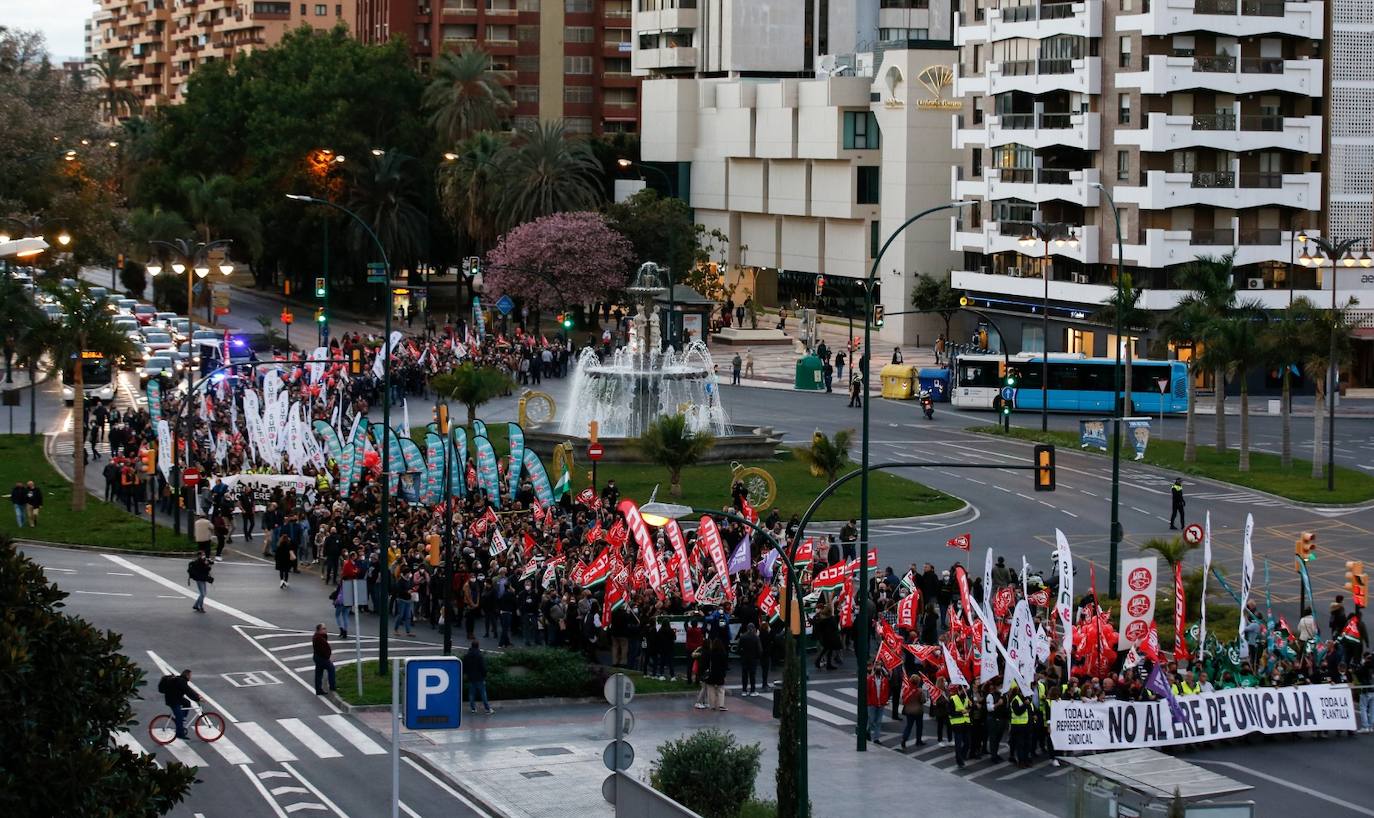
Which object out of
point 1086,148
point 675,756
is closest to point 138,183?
point 1086,148

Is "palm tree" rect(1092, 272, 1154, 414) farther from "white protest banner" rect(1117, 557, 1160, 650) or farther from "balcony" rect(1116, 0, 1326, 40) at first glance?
"white protest banner" rect(1117, 557, 1160, 650)

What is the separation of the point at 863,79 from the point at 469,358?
37.9 metres

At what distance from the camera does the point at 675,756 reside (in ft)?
86.3

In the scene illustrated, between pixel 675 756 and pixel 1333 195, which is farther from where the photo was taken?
pixel 1333 195

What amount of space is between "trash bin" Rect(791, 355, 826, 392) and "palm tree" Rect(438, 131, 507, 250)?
25.8 meters

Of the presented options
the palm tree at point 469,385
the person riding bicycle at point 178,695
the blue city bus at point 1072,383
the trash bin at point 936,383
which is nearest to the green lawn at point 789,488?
the palm tree at point 469,385

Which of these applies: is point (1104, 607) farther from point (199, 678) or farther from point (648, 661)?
point (199, 678)

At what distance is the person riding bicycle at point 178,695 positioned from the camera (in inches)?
1208

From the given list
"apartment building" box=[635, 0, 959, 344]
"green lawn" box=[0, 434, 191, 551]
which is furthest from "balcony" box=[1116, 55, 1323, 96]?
"green lawn" box=[0, 434, 191, 551]

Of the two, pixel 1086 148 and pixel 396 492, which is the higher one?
pixel 1086 148

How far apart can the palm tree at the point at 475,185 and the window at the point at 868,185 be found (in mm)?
18728

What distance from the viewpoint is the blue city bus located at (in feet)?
245

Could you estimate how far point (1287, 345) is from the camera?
196ft

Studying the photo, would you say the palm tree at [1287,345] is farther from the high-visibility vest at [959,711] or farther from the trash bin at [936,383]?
the high-visibility vest at [959,711]
